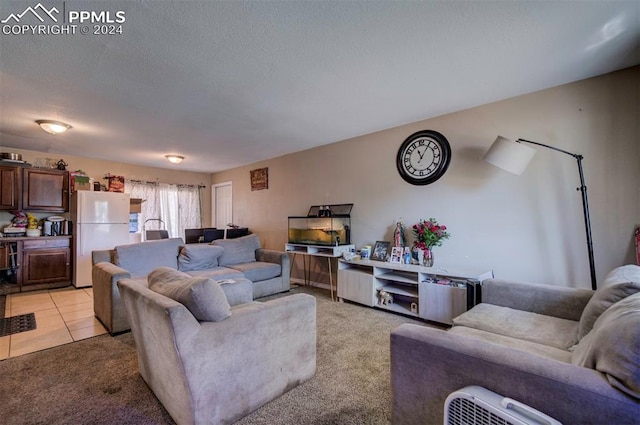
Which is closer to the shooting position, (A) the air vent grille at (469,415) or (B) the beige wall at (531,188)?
(A) the air vent grille at (469,415)

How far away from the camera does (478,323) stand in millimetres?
1824

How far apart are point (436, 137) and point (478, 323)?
2118 millimetres

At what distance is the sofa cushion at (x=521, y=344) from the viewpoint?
1.39 meters

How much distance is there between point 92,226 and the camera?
4547mm

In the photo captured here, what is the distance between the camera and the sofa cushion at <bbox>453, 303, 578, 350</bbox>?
5.24 ft

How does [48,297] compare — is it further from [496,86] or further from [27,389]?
[496,86]

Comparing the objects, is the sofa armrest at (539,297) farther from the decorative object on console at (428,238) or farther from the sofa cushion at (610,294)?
the decorative object on console at (428,238)

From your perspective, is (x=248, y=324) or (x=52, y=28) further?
(x=52, y=28)

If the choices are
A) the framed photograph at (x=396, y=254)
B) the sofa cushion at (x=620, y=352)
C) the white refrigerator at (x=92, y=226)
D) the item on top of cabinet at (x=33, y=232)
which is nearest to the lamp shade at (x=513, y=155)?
the framed photograph at (x=396, y=254)

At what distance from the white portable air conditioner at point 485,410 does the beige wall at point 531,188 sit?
2161 millimetres

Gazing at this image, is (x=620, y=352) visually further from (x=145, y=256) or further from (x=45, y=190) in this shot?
(x=45, y=190)

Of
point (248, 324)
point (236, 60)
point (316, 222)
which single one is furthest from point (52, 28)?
point (316, 222)

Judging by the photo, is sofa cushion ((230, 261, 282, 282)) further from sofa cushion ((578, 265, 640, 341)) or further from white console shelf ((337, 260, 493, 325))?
sofa cushion ((578, 265, 640, 341))

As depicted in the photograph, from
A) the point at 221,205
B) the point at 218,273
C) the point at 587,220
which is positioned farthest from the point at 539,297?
the point at 221,205
